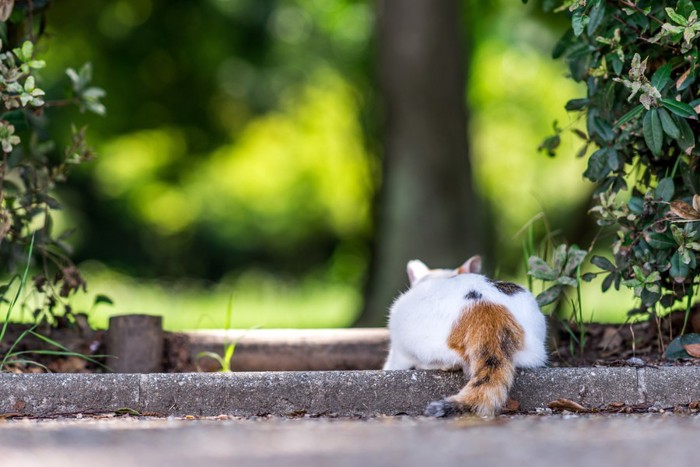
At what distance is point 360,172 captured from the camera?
1773cm

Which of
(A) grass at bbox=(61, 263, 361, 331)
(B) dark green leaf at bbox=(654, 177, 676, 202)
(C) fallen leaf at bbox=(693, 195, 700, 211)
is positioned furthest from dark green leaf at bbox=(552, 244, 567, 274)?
(A) grass at bbox=(61, 263, 361, 331)

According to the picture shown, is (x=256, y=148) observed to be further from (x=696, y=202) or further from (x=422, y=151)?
(x=696, y=202)

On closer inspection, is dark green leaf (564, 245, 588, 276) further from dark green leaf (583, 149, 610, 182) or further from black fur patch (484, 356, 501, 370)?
black fur patch (484, 356, 501, 370)

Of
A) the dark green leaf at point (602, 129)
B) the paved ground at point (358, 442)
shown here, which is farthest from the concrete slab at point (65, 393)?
the dark green leaf at point (602, 129)

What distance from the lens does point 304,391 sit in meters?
4.00

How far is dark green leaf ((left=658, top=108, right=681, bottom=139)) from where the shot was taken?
417 centimetres

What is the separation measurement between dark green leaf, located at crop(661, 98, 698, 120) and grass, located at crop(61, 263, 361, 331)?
206 inches

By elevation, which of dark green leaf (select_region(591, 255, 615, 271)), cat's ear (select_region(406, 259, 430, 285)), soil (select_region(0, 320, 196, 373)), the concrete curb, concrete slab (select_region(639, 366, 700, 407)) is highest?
dark green leaf (select_region(591, 255, 615, 271))

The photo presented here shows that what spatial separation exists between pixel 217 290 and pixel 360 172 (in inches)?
142

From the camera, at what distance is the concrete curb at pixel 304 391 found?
397 centimetres

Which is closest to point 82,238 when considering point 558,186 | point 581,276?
point 558,186

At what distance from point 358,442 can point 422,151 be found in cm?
531

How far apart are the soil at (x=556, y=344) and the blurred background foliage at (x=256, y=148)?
19.2ft

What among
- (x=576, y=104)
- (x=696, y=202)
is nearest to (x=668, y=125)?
(x=696, y=202)
